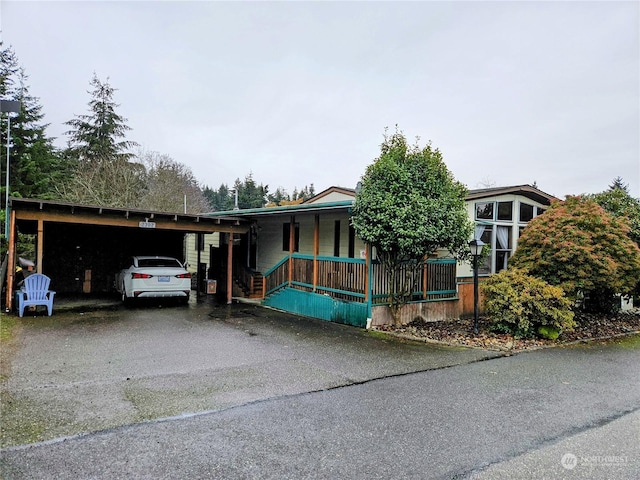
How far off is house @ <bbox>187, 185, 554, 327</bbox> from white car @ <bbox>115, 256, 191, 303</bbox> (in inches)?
105

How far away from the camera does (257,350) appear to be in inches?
278

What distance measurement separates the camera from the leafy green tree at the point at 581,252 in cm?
926

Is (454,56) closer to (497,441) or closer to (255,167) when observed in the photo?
(497,441)

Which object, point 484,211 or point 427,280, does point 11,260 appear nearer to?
point 427,280

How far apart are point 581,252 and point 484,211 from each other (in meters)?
3.00

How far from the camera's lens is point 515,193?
12.1 m

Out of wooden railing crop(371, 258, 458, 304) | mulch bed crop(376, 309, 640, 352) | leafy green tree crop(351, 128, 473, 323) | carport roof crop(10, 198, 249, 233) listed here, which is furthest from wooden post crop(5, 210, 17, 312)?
mulch bed crop(376, 309, 640, 352)

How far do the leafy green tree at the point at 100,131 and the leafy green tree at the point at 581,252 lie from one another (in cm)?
2718

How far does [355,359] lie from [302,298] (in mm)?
4656

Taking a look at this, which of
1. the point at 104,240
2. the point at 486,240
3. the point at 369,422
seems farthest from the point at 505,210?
the point at 104,240

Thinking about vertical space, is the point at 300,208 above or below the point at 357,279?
above

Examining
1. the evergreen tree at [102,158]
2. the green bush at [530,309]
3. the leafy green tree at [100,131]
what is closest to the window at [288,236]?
the green bush at [530,309]

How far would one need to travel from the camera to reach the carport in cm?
1120

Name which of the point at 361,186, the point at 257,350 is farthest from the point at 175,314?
the point at 361,186
